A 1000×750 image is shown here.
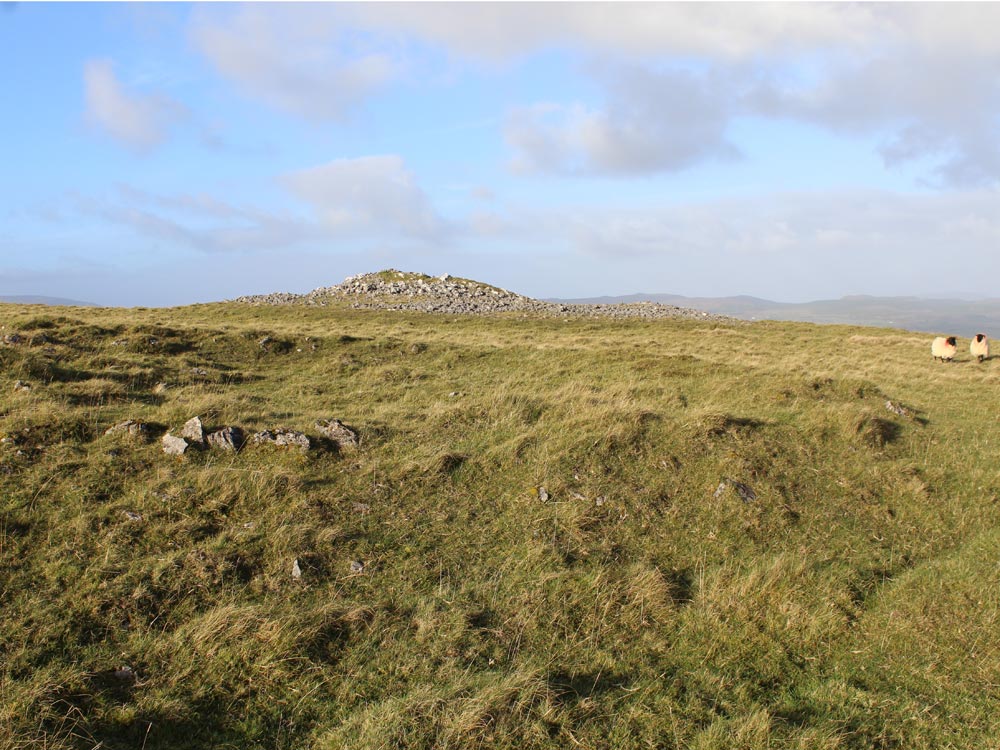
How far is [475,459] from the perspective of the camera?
991 cm

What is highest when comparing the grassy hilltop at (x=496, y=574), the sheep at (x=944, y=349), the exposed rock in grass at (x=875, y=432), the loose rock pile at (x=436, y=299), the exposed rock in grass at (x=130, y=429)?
the loose rock pile at (x=436, y=299)

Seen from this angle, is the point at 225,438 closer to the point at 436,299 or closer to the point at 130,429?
the point at 130,429

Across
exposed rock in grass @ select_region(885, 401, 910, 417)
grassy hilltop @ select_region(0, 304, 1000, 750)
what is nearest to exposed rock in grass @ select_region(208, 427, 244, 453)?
grassy hilltop @ select_region(0, 304, 1000, 750)

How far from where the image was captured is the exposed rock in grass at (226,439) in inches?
370

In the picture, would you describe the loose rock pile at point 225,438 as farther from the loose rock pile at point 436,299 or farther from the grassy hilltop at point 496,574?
the loose rock pile at point 436,299

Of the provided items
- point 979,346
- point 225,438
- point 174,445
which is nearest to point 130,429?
point 174,445

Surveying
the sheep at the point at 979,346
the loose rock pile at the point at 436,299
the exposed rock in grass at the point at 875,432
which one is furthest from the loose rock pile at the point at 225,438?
the loose rock pile at the point at 436,299

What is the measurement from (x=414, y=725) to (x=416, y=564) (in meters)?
2.48

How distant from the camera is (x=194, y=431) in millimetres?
9516

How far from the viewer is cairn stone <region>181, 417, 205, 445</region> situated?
9.38 m

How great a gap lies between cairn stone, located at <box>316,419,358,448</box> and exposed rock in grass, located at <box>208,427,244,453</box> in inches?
54.6

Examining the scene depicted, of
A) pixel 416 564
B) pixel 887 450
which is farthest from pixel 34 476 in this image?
pixel 887 450

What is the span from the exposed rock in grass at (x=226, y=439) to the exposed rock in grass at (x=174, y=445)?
412mm

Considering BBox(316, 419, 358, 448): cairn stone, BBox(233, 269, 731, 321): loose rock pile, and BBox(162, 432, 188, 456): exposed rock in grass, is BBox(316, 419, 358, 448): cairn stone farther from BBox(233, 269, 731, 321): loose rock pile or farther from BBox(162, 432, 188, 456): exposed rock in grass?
BBox(233, 269, 731, 321): loose rock pile
